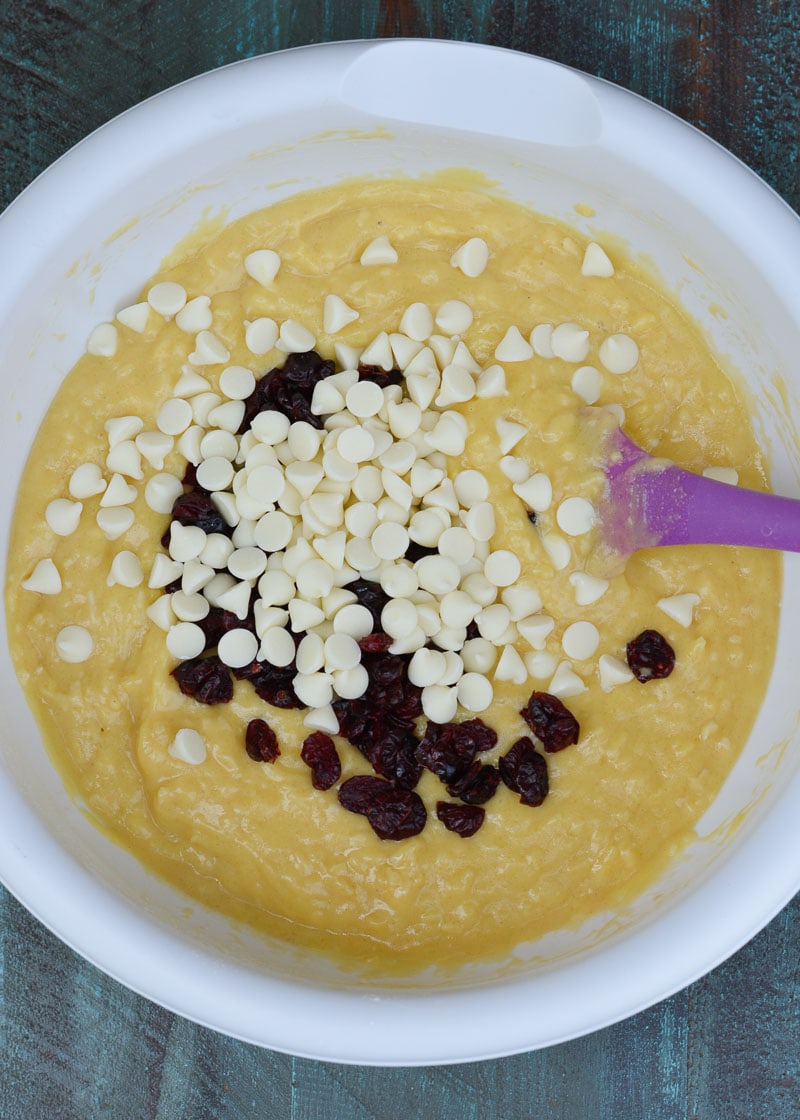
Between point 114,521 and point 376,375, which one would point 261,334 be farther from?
point 114,521

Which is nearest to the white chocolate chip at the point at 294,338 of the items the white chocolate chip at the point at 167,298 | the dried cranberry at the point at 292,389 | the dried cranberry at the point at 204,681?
→ the dried cranberry at the point at 292,389

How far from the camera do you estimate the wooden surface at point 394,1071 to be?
5.29ft

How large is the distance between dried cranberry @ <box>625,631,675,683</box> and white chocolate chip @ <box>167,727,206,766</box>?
61 centimetres

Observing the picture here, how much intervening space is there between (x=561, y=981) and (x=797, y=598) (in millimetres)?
631

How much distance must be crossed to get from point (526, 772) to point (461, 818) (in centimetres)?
11

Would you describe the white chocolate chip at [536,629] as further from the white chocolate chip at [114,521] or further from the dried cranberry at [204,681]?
the white chocolate chip at [114,521]

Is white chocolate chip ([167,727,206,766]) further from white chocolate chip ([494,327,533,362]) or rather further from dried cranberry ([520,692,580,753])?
white chocolate chip ([494,327,533,362])

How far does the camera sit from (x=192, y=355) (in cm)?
151

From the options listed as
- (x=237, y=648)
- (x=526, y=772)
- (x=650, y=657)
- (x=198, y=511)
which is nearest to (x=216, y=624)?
(x=237, y=648)

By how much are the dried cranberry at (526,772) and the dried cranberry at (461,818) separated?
60mm

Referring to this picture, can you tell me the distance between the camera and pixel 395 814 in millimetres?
1438

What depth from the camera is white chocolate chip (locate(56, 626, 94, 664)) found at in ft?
4.81

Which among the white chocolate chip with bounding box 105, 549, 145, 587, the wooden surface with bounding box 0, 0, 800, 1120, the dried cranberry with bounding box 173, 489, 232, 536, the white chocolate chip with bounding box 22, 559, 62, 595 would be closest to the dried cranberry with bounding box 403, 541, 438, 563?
the dried cranberry with bounding box 173, 489, 232, 536

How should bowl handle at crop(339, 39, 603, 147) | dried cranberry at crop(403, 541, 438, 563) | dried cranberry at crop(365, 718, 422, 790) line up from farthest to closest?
dried cranberry at crop(403, 541, 438, 563)
dried cranberry at crop(365, 718, 422, 790)
bowl handle at crop(339, 39, 603, 147)
